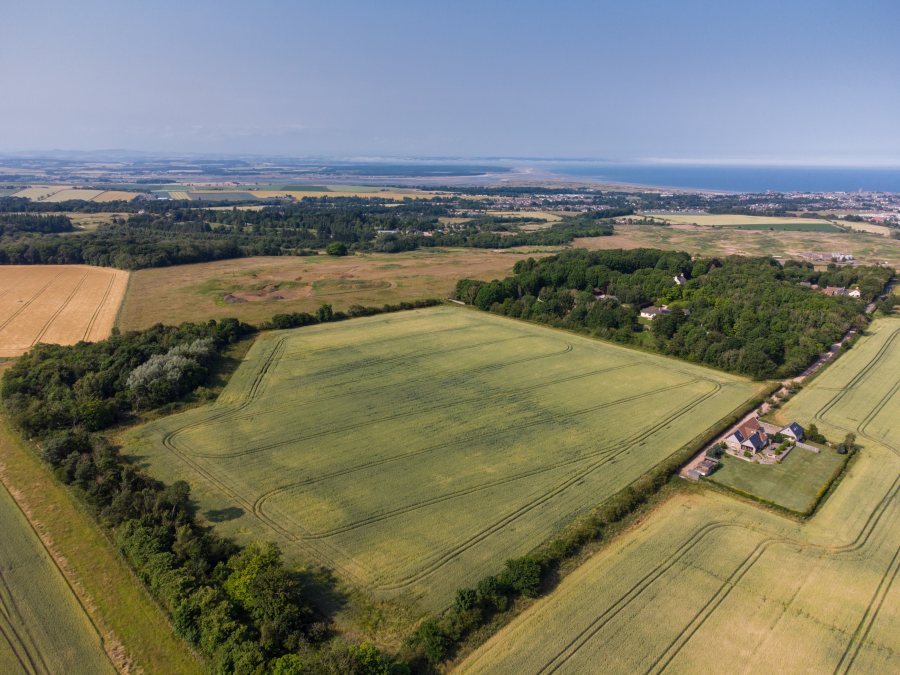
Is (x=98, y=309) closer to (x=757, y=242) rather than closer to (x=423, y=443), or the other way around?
(x=423, y=443)

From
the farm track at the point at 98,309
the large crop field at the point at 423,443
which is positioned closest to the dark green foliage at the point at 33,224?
the farm track at the point at 98,309

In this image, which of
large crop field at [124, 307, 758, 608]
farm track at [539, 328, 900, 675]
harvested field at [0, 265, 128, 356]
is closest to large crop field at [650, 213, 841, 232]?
large crop field at [124, 307, 758, 608]

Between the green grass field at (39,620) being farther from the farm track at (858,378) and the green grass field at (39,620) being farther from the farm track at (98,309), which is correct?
the farm track at (858,378)

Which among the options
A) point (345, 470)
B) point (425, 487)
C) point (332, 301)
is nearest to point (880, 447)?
point (425, 487)

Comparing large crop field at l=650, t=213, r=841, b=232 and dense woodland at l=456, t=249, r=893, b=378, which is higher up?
large crop field at l=650, t=213, r=841, b=232

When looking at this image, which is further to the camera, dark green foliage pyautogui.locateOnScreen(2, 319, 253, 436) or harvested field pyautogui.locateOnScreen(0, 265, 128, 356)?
harvested field pyautogui.locateOnScreen(0, 265, 128, 356)

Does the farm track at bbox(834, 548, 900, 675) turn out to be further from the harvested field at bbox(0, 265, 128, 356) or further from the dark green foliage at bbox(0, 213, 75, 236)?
the dark green foliage at bbox(0, 213, 75, 236)
